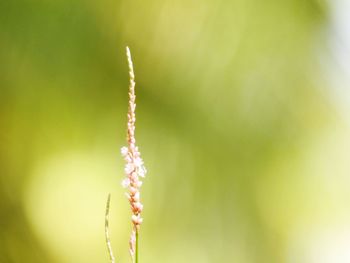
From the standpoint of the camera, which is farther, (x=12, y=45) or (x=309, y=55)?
(x=309, y=55)

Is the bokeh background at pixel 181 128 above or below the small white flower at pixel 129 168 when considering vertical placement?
below

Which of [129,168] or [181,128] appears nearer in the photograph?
[129,168]

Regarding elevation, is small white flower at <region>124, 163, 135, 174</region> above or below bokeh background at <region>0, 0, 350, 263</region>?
above

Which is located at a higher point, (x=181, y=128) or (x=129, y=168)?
(x=129, y=168)

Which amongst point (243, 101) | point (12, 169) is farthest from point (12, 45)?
point (243, 101)

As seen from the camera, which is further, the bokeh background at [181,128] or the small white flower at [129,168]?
the bokeh background at [181,128]

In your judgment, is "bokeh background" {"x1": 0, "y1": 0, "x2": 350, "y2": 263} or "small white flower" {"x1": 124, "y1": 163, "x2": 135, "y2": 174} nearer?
"small white flower" {"x1": 124, "y1": 163, "x2": 135, "y2": 174}

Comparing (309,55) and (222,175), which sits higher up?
(309,55)

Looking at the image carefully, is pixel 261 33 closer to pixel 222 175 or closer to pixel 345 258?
pixel 222 175
